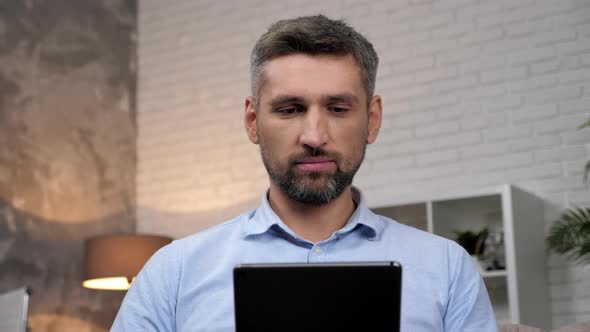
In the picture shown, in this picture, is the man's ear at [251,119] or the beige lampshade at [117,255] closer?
the man's ear at [251,119]

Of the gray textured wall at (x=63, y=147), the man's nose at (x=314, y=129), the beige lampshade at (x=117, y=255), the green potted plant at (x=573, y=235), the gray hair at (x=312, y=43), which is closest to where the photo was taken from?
the man's nose at (x=314, y=129)

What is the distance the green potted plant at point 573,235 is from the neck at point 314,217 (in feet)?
8.91

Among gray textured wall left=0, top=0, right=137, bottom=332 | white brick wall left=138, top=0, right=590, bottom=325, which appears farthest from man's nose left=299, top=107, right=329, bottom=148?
gray textured wall left=0, top=0, right=137, bottom=332

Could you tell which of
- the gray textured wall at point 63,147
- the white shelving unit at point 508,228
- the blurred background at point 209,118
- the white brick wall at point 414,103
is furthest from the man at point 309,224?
the gray textured wall at point 63,147

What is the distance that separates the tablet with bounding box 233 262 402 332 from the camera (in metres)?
1.24

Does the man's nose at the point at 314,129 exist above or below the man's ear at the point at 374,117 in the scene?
below

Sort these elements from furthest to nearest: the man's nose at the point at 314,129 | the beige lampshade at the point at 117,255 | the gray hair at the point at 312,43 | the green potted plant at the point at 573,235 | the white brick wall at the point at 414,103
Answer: the beige lampshade at the point at 117,255
the white brick wall at the point at 414,103
the green potted plant at the point at 573,235
the gray hair at the point at 312,43
the man's nose at the point at 314,129

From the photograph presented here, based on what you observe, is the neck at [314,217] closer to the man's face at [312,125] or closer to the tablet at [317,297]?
the man's face at [312,125]

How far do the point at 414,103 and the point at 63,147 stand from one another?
2.28 meters

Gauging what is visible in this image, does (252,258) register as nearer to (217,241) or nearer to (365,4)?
(217,241)

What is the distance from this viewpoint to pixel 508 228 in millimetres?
4273

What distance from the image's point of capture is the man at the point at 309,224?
1674 mm

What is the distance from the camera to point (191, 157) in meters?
6.01

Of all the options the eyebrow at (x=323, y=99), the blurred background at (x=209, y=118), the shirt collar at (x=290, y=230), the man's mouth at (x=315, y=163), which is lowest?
the shirt collar at (x=290, y=230)
